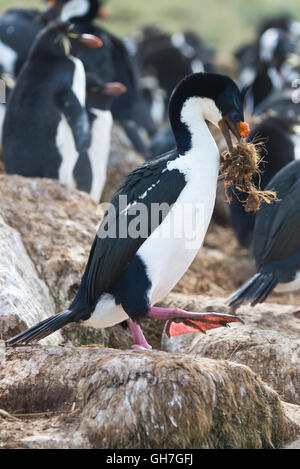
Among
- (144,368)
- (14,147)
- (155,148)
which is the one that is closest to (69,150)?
(14,147)

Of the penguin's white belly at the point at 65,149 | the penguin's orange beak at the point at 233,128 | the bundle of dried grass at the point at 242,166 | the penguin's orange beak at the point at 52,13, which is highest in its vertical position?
the penguin's orange beak at the point at 52,13

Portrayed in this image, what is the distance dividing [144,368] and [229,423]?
0.47 meters

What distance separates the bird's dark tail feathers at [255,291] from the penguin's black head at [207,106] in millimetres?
1458

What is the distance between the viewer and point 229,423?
366 cm

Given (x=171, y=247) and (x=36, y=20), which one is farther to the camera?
(x=36, y=20)

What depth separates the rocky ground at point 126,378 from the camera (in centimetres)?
350

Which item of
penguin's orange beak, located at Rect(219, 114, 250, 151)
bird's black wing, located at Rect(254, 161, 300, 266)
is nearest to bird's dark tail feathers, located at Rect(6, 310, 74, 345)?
penguin's orange beak, located at Rect(219, 114, 250, 151)

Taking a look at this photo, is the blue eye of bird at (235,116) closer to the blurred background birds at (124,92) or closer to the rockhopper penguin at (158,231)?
the rockhopper penguin at (158,231)

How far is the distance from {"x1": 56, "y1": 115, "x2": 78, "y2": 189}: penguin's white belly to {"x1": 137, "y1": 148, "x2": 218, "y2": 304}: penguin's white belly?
3.18 meters

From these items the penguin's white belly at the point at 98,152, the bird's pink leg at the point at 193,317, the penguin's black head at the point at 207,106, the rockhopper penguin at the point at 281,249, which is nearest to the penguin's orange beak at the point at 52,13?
the penguin's white belly at the point at 98,152
